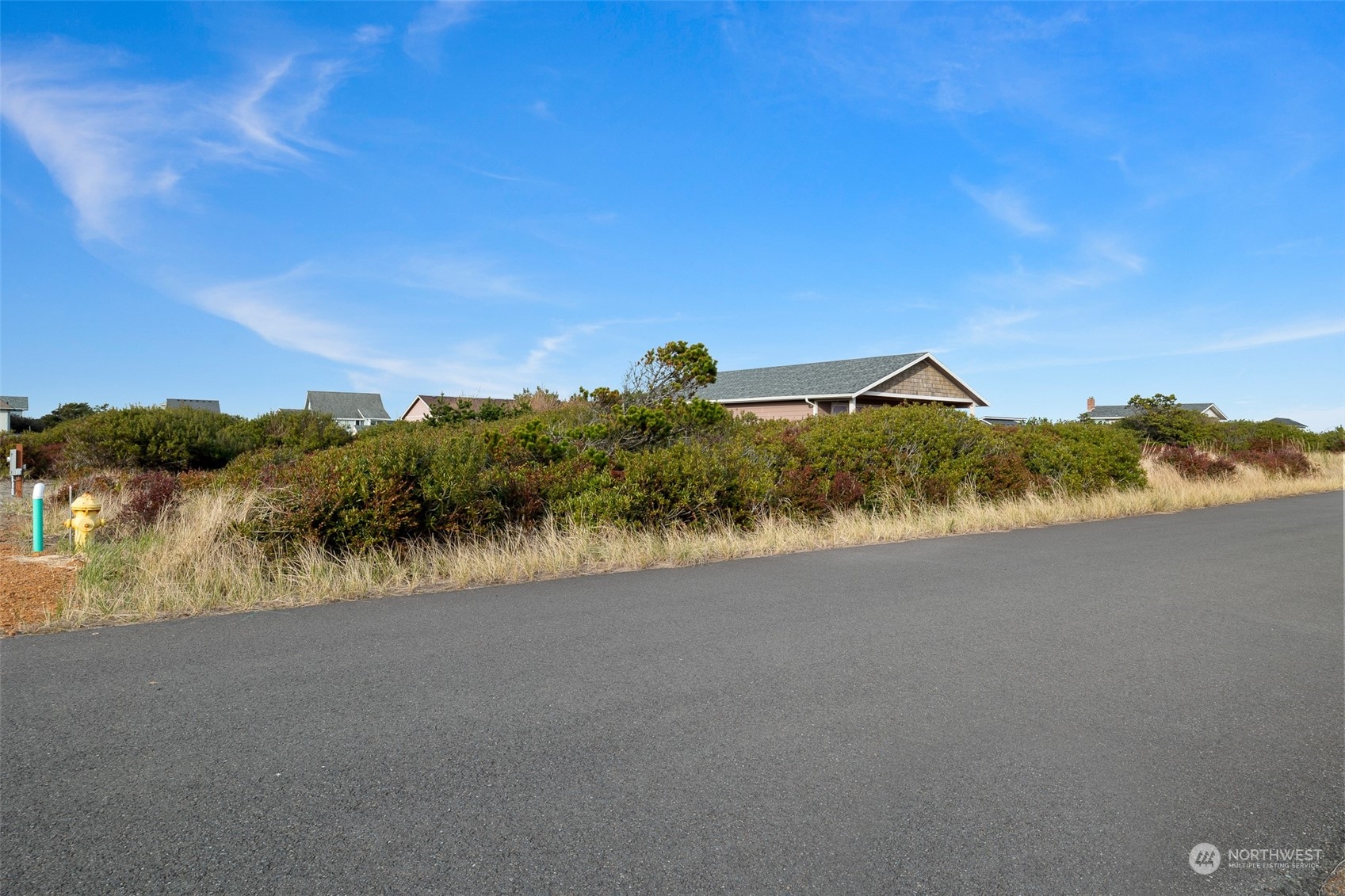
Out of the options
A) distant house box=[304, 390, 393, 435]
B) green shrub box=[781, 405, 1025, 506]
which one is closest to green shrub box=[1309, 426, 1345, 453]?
green shrub box=[781, 405, 1025, 506]

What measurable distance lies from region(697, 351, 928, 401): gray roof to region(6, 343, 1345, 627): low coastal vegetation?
13151 millimetres

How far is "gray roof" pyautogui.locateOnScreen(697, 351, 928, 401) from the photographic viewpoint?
106 feet

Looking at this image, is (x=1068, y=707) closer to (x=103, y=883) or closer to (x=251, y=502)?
(x=103, y=883)

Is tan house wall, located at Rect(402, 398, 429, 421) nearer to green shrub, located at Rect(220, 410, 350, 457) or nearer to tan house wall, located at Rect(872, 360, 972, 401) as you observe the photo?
green shrub, located at Rect(220, 410, 350, 457)

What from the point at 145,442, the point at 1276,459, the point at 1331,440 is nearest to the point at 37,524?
the point at 145,442

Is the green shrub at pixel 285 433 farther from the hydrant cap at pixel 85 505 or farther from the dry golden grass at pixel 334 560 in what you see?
the dry golden grass at pixel 334 560

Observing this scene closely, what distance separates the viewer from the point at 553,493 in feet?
33.4

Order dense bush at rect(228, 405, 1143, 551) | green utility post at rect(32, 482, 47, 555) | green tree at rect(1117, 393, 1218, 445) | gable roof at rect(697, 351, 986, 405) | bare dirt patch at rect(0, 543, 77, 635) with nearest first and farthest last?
bare dirt patch at rect(0, 543, 77, 635) → dense bush at rect(228, 405, 1143, 551) → green utility post at rect(32, 482, 47, 555) → green tree at rect(1117, 393, 1218, 445) → gable roof at rect(697, 351, 986, 405)

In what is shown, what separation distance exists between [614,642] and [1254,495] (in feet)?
69.6

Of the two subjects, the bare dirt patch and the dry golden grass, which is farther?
the dry golden grass

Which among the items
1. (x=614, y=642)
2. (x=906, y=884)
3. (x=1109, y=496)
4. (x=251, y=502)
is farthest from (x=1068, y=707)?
(x=1109, y=496)

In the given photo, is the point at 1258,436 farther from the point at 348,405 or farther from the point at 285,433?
the point at 348,405

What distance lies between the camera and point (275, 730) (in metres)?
3.86

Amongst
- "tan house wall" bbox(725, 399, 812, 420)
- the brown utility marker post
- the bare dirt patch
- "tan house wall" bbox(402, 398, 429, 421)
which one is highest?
"tan house wall" bbox(402, 398, 429, 421)
